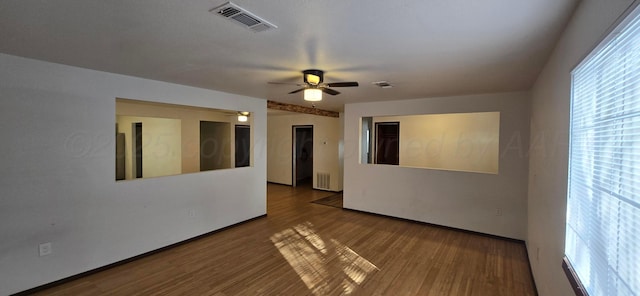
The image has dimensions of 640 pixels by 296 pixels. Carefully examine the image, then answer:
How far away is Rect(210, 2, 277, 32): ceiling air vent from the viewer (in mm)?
1581

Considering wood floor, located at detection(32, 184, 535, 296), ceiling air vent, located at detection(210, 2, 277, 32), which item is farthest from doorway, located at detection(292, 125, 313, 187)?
ceiling air vent, located at detection(210, 2, 277, 32)

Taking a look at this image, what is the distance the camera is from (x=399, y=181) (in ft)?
17.2

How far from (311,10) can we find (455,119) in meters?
5.56

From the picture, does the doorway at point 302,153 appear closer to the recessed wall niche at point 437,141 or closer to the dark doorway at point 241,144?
the dark doorway at point 241,144

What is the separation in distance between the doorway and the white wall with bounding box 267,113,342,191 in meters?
0.15

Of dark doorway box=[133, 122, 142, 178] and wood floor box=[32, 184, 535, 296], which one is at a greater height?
dark doorway box=[133, 122, 142, 178]

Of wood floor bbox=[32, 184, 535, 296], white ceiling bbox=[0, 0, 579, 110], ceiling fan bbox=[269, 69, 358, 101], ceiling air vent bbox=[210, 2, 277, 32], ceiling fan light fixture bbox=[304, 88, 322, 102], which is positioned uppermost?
white ceiling bbox=[0, 0, 579, 110]

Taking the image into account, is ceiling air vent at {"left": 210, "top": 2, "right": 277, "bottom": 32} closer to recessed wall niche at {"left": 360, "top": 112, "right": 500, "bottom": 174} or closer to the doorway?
recessed wall niche at {"left": 360, "top": 112, "right": 500, "bottom": 174}

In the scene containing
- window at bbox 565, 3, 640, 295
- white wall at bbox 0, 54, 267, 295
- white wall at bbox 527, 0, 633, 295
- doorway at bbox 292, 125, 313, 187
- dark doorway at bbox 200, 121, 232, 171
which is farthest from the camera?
doorway at bbox 292, 125, 313, 187

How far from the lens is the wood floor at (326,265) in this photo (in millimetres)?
2807

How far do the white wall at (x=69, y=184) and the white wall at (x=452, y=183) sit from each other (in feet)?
A: 11.1

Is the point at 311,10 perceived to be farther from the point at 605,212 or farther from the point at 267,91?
the point at 267,91

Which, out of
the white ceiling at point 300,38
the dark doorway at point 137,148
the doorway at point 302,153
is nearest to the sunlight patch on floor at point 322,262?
the white ceiling at point 300,38

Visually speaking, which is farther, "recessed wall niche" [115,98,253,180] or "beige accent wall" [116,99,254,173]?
"recessed wall niche" [115,98,253,180]
